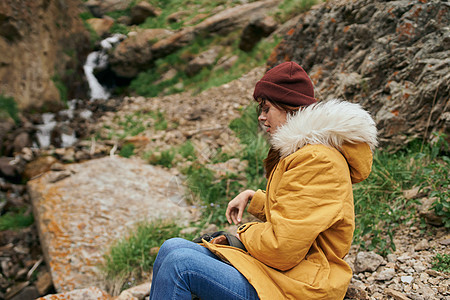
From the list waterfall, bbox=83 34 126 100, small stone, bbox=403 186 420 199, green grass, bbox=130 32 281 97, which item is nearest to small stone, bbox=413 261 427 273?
small stone, bbox=403 186 420 199

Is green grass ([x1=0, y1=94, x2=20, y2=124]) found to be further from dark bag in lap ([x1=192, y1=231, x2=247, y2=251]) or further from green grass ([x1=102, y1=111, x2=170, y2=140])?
dark bag in lap ([x1=192, y1=231, x2=247, y2=251])

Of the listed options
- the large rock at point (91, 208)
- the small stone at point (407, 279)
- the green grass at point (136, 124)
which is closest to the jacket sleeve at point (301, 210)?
the small stone at point (407, 279)

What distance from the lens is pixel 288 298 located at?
138 centimetres

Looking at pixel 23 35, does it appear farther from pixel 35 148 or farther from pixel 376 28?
pixel 376 28

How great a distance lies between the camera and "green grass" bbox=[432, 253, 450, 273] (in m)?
2.01

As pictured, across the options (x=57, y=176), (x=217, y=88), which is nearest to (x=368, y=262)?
(x=57, y=176)

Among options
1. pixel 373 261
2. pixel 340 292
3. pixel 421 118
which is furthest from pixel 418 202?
pixel 340 292

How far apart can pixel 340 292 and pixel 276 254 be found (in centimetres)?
37

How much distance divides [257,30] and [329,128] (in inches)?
360

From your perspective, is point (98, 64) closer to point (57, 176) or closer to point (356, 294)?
point (57, 176)

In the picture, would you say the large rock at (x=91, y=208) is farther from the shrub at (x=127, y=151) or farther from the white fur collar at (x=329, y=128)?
the white fur collar at (x=329, y=128)

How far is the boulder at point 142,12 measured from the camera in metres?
15.2

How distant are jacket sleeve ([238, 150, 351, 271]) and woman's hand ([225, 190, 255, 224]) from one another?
1.73ft

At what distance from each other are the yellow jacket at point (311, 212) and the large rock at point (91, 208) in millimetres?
2489
